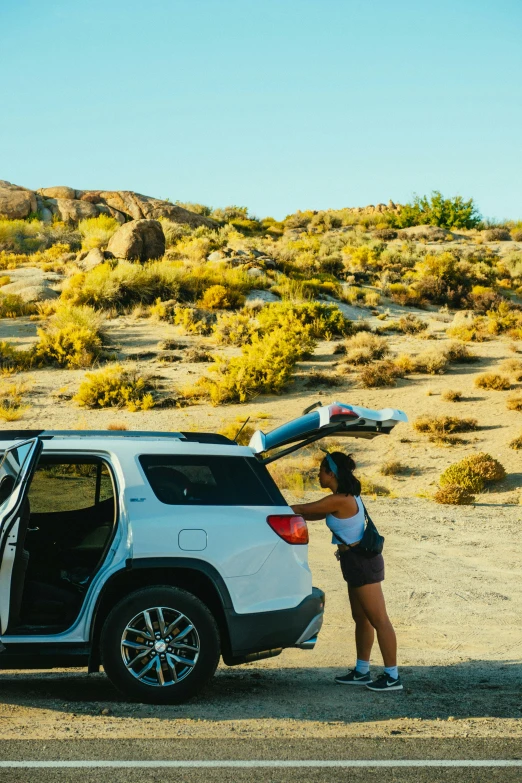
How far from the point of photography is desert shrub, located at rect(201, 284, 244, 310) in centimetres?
3575

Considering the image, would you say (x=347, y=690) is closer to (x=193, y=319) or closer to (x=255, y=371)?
(x=255, y=371)

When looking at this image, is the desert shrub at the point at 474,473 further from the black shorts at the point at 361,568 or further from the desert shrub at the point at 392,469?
the black shorts at the point at 361,568

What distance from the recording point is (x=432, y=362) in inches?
1136

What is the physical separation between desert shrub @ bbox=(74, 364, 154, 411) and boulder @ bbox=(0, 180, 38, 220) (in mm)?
29470

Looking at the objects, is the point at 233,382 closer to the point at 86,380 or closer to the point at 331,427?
the point at 86,380

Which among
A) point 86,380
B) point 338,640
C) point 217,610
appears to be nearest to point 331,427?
point 217,610

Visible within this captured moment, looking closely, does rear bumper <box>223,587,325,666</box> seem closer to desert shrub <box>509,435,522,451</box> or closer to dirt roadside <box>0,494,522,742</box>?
dirt roadside <box>0,494,522,742</box>

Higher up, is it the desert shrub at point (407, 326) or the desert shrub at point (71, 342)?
the desert shrub at point (407, 326)

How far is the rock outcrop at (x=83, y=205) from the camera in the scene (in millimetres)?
54094

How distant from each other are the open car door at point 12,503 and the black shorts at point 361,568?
248cm

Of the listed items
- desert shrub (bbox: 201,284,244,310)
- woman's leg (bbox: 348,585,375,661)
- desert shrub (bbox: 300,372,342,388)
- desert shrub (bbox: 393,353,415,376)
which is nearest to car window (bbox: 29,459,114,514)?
woman's leg (bbox: 348,585,375,661)

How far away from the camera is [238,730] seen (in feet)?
19.1

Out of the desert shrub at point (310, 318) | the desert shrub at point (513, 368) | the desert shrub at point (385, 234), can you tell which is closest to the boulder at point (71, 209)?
the desert shrub at point (385, 234)

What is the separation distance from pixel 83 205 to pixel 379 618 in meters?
51.4
